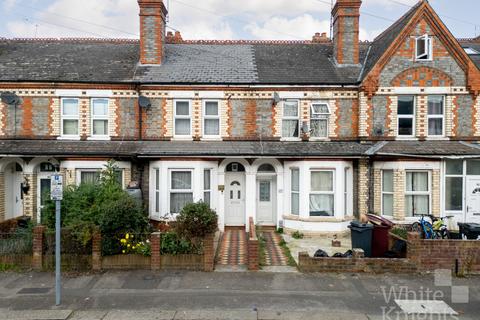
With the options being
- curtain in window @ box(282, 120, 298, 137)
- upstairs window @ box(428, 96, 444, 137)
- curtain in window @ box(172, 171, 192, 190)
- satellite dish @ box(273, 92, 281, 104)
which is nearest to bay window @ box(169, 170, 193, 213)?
curtain in window @ box(172, 171, 192, 190)

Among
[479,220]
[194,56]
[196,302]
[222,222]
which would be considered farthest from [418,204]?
[194,56]

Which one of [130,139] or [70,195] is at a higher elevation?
[130,139]

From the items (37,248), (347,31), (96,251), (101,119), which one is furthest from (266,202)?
(347,31)

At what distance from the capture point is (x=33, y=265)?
9578mm

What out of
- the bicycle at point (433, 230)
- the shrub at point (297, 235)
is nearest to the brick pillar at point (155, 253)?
the shrub at point (297, 235)

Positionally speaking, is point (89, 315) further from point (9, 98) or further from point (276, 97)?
point (9, 98)

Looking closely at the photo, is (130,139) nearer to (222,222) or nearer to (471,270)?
(222,222)

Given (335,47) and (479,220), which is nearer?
(479,220)

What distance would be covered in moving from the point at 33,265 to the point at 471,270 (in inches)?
486

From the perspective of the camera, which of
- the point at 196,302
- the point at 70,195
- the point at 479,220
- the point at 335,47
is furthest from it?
the point at 335,47

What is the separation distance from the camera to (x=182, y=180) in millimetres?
13781

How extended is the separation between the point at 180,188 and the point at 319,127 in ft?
21.6

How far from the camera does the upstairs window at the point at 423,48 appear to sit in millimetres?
14172

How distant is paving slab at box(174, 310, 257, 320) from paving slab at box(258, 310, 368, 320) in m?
0.25
